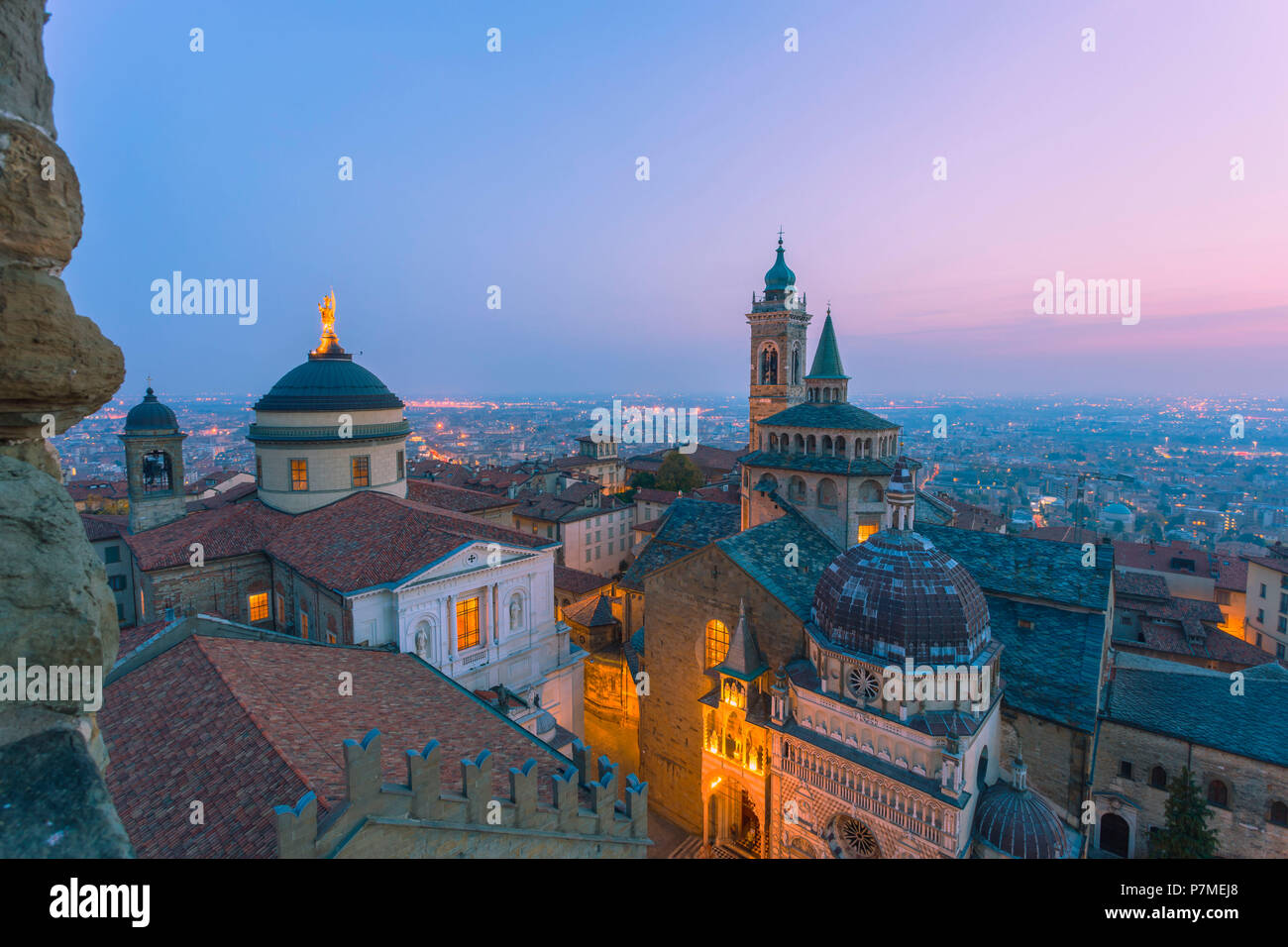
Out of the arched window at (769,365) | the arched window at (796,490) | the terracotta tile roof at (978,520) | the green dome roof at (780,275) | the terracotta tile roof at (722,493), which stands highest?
the green dome roof at (780,275)

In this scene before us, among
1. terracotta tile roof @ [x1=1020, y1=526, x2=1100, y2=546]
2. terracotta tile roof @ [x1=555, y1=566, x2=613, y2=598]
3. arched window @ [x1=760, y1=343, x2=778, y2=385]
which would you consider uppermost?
arched window @ [x1=760, y1=343, x2=778, y2=385]

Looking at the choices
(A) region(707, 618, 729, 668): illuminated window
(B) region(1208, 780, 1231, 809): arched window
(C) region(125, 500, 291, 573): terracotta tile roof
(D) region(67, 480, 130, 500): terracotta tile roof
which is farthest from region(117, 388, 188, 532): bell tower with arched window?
(B) region(1208, 780, 1231, 809): arched window

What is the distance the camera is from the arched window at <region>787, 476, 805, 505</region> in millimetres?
29438

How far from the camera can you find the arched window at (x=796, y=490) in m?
29.4

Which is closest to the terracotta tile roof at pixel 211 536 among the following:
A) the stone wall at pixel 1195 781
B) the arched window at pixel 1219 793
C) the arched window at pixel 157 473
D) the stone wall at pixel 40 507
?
the arched window at pixel 157 473

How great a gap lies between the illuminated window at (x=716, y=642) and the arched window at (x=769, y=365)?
45.1 meters

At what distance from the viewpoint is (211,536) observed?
2492 cm

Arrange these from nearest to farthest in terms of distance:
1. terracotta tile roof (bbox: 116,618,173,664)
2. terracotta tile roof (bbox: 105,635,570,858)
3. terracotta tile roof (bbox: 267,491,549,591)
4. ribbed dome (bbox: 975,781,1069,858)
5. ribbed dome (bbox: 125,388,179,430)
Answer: terracotta tile roof (bbox: 105,635,570,858)
terracotta tile roof (bbox: 116,618,173,664)
ribbed dome (bbox: 975,781,1069,858)
terracotta tile roof (bbox: 267,491,549,591)
ribbed dome (bbox: 125,388,179,430)

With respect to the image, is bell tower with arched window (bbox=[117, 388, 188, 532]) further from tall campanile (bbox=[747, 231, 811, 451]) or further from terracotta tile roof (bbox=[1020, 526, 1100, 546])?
terracotta tile roof (bbox=[1020, 526, 1100, 546])

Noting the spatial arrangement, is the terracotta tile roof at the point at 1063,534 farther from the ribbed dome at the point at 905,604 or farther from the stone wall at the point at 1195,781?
the ribbed dome at the point at 905,604

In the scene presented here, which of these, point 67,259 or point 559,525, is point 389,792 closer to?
point 67,259

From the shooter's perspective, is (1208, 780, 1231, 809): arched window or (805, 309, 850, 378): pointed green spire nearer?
(1208, 780, 1231, 809): arched window

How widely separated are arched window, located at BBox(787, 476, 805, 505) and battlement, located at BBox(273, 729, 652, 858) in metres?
20.4
